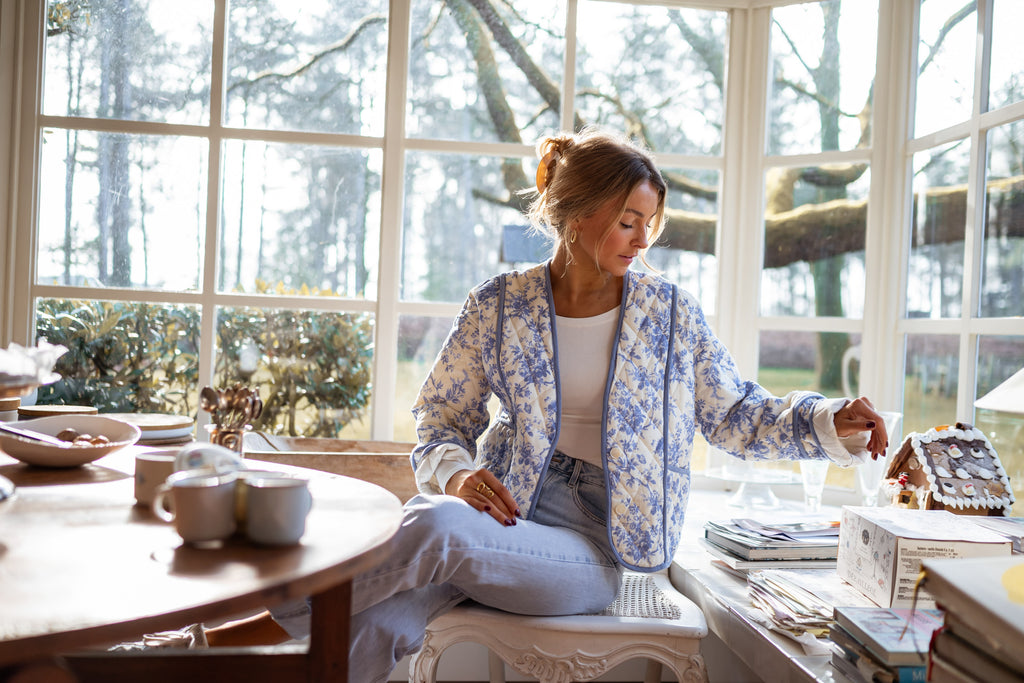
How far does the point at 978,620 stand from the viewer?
0.95m

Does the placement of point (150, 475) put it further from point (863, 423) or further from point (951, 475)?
point (951, 475)

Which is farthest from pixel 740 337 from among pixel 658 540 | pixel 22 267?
pixel 22 267

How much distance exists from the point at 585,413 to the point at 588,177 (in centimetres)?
53

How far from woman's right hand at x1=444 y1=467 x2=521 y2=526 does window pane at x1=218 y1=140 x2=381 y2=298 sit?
131cm

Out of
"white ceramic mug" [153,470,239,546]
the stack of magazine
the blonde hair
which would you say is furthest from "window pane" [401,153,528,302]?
"white ceramic mug" [153,470,239,546]

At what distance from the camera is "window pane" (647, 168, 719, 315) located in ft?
9.45

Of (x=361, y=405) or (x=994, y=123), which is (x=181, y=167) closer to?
(x=361, y=405)

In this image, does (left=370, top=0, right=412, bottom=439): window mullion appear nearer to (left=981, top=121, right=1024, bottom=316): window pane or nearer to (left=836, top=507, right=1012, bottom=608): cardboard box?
(left=836, top=507, right=1012, bottom=608): cardboard box

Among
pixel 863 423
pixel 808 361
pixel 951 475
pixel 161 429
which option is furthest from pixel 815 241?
pixel 161 429

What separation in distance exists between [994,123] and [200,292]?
2.43m

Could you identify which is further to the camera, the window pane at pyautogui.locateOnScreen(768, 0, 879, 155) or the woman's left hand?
the window pane at pyautogui.locateOnScreen(768, 0, 879, 155)

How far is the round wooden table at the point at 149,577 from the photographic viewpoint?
0.74 m

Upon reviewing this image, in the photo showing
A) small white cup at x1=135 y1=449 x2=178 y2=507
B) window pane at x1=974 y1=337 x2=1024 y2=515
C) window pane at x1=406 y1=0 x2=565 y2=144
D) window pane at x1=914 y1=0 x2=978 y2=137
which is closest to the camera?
small white cup at x1=135 y1=449 x2=178 y2=507

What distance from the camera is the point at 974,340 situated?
221 centimetres
